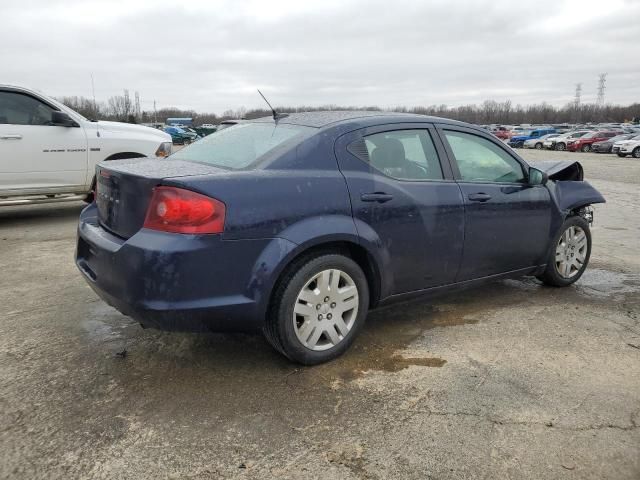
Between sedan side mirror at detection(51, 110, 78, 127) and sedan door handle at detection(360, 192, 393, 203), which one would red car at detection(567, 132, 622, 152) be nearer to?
sedan side mirror at detection(51, 110, 78, 127)

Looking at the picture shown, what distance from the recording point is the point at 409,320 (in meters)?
4.14

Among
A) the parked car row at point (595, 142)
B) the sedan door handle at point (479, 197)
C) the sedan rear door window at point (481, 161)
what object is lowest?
the parked car row at point (595, 142)

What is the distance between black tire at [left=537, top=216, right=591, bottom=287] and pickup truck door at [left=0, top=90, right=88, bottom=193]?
635 cm

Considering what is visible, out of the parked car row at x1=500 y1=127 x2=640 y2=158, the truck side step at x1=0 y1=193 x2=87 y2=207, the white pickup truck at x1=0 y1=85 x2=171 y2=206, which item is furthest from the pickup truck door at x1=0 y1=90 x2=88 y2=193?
the parked car row at x1=500 y1=127 x2=640 y2=158

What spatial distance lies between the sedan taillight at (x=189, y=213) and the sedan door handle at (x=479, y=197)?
192 cm

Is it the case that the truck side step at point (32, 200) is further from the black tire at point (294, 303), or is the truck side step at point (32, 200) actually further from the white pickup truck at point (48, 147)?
the black tire at point (294, 303)

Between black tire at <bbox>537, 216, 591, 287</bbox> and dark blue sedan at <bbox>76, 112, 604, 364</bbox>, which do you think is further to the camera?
black tire at <bbox>537, 216, 591, 287</bbox>

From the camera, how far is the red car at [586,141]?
3841 centimetres

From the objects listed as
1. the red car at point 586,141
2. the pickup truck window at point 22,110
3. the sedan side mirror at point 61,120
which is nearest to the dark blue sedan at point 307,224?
the sedan side mirror at point 61,120

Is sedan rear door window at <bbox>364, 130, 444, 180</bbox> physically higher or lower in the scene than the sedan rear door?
higher

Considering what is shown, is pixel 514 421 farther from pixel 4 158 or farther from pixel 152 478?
pixel 4 158

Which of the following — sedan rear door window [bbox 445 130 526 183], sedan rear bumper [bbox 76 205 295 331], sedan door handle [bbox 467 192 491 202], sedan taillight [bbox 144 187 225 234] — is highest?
sedan rear door window [bbox 445 130 526 183]

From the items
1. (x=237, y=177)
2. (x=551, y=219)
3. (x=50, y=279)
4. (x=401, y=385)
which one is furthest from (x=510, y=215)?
(x=50, y=279)

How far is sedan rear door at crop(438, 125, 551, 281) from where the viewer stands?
3994 mm
